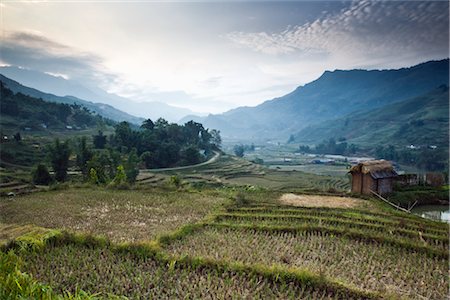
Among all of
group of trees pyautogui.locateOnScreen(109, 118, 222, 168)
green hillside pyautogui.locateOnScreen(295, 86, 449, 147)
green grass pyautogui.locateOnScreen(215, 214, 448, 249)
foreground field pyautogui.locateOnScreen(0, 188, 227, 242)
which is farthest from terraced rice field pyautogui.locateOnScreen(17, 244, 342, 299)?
green hillside pyautogui.locateOnScreen(295, 86, 449, 147)

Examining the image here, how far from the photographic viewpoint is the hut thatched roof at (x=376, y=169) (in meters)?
19.8

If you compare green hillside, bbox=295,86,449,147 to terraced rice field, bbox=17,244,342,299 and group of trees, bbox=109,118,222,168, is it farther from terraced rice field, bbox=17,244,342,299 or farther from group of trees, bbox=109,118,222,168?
terraced rice field, bbox=17,244,342,299

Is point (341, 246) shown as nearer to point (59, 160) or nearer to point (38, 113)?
point (59, 160)

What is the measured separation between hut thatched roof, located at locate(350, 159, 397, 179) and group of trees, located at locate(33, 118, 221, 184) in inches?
636

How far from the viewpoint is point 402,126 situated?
97062mm

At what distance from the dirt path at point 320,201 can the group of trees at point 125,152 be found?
1110 cm

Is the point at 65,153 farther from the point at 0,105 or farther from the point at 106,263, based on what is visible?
the point at 0,105

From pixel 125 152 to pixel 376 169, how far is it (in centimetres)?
3175

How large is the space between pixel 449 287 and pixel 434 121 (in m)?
106

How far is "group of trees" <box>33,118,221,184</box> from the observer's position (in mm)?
26531

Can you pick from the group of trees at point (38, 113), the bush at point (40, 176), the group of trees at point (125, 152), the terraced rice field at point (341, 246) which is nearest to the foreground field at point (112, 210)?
the terraced rice field at point (341, 246)

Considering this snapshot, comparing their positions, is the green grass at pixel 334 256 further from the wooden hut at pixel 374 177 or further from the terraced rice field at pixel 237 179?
the terraced rice field at pixel 237 179

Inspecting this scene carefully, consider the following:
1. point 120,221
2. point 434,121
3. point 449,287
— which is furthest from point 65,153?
point 434,121

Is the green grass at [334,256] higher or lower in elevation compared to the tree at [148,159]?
lower
